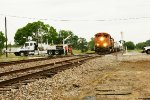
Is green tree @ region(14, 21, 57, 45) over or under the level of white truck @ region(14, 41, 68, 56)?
over

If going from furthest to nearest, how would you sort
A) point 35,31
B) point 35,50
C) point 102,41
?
point 35,31, point 35,50, point 102,41

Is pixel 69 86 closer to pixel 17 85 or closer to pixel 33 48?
pixel 17 85

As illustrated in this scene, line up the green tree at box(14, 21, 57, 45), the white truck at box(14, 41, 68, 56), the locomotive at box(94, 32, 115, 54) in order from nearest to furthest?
the locomotive at box(94, 32, 115, 54) < the white truck at box(14, 41, 68, 56) < the green tree at box(14, 21, 57, 45)

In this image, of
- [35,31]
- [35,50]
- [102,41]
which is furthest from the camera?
[35,31]

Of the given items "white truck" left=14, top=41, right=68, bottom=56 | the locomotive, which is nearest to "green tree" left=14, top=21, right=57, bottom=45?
"white truck" left=14, top=41, right=68, bottom=56

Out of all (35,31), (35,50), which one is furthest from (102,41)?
(35,31)

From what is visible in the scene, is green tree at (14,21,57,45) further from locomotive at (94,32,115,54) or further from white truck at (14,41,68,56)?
locomotive at (94,32,115,54)

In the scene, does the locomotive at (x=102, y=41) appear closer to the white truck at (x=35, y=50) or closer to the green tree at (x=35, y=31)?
the white truck at (x=35, y=50)

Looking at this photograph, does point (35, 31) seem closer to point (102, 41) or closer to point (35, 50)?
point (35, 50)

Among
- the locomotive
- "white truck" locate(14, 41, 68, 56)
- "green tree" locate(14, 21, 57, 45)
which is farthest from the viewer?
"green tree" locate(14, 21, 57, 45)

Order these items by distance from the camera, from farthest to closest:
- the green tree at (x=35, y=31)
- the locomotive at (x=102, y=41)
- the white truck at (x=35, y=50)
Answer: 1. the green tree at (x=35, y=31)
2. the white truck at (x=35, y=50)
3. the locomotive at (x=102, y=41)

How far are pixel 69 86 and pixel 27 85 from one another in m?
1.43

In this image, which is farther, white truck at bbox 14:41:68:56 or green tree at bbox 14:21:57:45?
green tree at bbox 14:21:57:45

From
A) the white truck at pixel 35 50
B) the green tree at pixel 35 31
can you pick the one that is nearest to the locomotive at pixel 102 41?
the white truck at pixel 35 50
